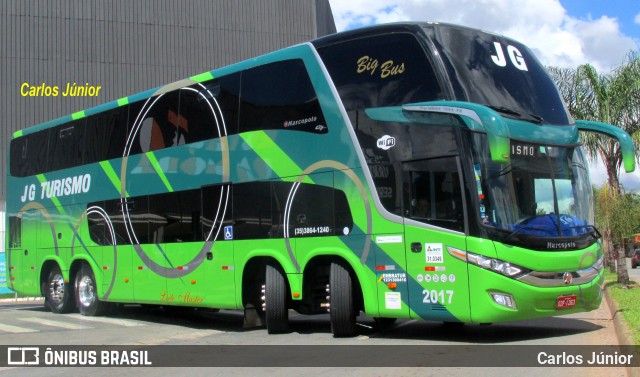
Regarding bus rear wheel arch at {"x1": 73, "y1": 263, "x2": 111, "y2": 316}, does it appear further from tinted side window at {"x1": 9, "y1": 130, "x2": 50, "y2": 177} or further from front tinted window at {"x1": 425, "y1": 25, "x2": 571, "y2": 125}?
front tinted window at {"x1": 425, "y1": 25, "x2": 571, "y2": 125}

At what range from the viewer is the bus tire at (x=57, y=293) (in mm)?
16625

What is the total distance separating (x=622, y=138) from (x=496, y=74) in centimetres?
239

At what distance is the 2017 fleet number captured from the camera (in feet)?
30.9

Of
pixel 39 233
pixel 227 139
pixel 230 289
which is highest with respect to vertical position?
pixel 227 139

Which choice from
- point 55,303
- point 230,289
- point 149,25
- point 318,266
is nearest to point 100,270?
point 55,303

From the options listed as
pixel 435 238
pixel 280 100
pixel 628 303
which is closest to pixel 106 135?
pixel 280 100

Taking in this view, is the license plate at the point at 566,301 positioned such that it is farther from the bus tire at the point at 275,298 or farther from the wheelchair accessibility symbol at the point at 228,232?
the wheelchair accessibility symbol at the point at 228,232

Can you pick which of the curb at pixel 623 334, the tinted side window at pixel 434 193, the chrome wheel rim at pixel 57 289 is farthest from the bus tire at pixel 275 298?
the chrome wheel rim at pixel 57 289

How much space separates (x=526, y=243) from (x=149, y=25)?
100ft

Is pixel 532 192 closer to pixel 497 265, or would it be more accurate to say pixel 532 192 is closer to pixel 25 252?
pixel 497 265

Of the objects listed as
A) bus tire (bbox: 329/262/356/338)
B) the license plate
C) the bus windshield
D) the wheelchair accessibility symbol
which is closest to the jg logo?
the wheelchair accessibility symbol

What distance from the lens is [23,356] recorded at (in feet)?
34.3

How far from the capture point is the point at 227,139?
40.9ft

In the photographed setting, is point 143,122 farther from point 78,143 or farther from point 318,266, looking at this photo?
point 318,266
